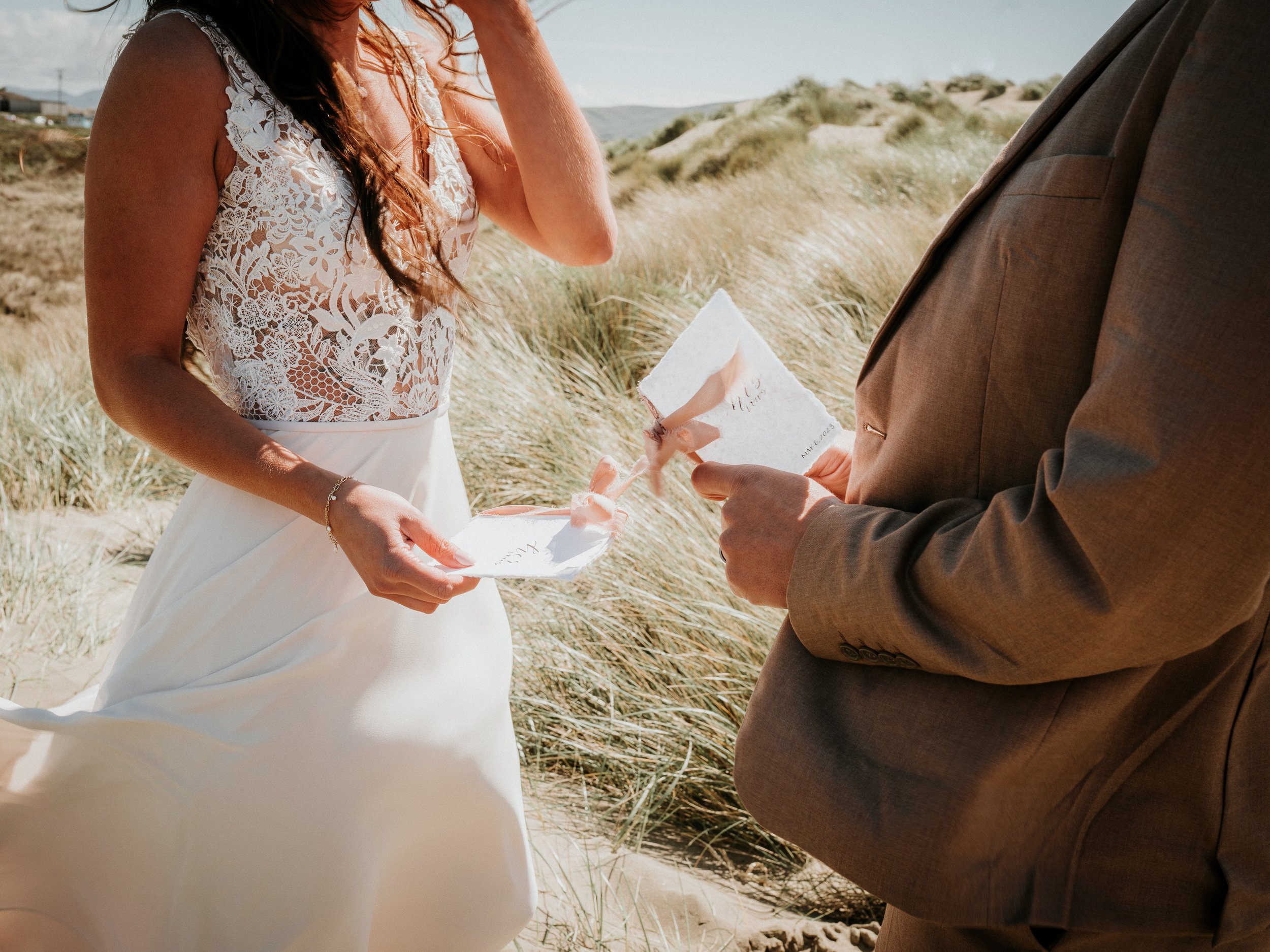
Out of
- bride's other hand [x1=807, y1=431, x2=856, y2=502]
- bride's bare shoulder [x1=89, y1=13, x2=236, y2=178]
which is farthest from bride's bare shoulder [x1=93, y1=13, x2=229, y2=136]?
bride's other hand [x1=807, y1=431, x2=856, y2=502]

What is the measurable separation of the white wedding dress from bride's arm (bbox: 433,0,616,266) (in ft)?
1.07

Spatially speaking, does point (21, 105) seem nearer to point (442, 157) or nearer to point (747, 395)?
point (442, 157)

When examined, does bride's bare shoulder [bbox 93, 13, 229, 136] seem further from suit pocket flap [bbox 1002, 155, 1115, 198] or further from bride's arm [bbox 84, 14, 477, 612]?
suit pocket flap [bbox 1002, 155, 1115, 198]

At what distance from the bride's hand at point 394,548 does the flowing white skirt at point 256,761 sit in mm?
204

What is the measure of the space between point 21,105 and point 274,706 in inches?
823

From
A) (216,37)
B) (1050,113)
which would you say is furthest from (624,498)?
(1050,113)

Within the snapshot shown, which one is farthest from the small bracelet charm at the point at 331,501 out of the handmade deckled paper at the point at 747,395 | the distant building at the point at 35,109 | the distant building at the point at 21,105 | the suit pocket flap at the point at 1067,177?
the distant building at the point at 21,105

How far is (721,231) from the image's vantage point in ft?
23.6

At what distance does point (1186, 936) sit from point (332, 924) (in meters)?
1.17

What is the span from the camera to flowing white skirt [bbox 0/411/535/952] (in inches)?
53.7

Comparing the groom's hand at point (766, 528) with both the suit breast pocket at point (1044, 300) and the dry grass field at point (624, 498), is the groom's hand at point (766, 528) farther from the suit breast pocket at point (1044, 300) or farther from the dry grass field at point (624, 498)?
the dry grass field at point (624, 498)

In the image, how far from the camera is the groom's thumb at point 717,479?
1.12 metres

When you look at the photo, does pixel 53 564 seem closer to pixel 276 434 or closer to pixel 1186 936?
pixel 276 434

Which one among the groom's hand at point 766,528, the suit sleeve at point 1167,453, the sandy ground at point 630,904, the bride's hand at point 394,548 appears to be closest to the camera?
the suit sleeve at point 1167,453
